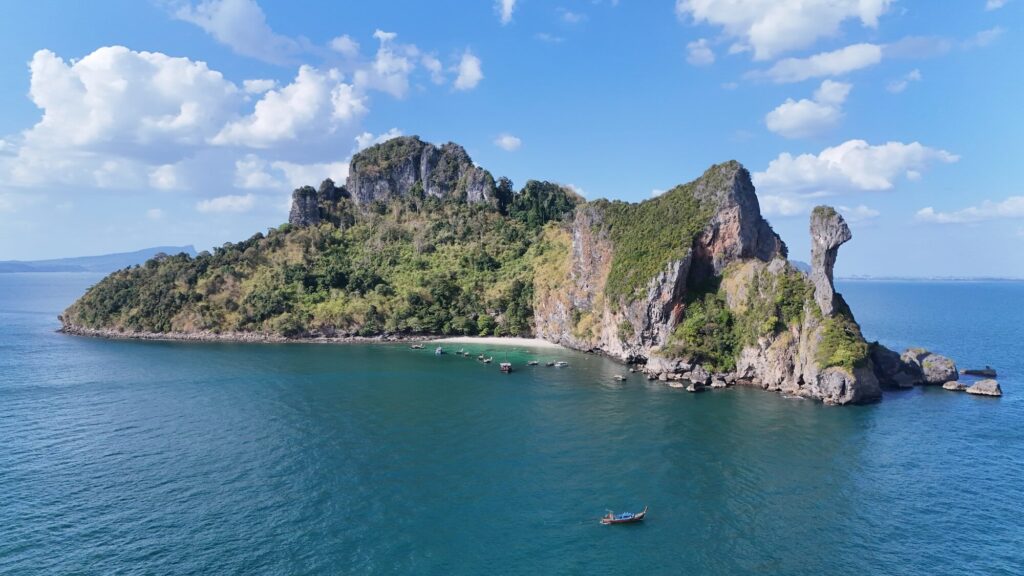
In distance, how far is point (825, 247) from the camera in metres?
79.4

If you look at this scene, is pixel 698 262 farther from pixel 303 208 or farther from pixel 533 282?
pixel 303 208

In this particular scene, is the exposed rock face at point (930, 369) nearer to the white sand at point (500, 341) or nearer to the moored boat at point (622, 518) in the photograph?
the white sand at point (500, 341)

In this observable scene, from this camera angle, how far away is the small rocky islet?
83.1 meters

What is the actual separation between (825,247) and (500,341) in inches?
2819

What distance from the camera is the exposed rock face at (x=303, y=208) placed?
576 ft

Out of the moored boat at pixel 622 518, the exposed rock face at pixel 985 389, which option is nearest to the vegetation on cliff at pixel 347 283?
the exposed rock face at pixel 985 389

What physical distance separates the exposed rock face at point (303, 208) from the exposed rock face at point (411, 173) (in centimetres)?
1764

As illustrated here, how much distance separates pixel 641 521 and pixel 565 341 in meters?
79.6

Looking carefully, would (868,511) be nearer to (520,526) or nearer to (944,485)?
(944,485)

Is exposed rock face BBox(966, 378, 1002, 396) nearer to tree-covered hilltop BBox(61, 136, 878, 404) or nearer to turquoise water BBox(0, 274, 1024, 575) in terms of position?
turquoise water BBox(0, 274, 1024, 575)

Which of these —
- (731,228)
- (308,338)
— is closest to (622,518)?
(731,228)

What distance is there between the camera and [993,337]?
5022 inches

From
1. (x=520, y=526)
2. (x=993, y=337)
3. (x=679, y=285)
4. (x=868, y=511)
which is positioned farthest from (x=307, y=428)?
(x=993, y=337)

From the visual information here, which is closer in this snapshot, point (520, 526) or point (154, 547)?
point (154, 547)
